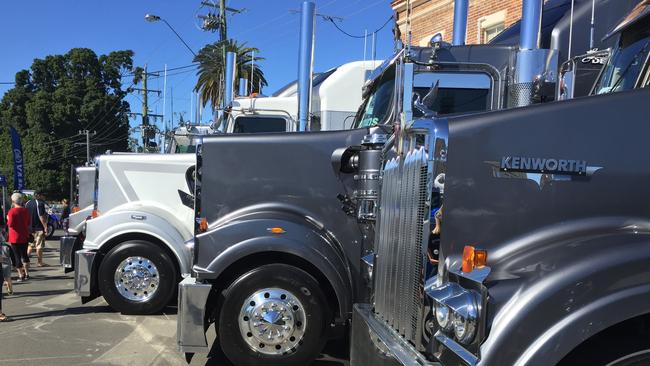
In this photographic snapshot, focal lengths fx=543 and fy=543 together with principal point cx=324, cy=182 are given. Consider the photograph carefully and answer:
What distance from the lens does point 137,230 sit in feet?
22.4

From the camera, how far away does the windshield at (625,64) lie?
10.0ft

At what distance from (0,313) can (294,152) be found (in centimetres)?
458

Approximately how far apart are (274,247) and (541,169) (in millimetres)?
2630

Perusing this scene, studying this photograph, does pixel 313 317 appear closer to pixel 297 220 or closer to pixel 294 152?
pixel 297 220

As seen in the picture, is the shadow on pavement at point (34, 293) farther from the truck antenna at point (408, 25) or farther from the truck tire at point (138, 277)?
the truck antenna at point (408, 25)

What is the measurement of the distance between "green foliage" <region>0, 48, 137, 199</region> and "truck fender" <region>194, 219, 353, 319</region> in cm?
4594

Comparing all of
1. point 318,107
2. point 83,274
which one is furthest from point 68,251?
point 318,107

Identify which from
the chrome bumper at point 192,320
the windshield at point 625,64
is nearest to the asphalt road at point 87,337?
the chrome bumper at point 192,320

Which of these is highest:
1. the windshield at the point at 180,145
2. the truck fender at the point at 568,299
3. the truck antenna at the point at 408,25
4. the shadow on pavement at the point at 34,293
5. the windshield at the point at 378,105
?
the truck antenna at the point at 408,25

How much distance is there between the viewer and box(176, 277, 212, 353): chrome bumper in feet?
14.5

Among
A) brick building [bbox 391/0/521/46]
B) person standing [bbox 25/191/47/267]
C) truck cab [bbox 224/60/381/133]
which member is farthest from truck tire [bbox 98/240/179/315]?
Answer: person standing [bbox 25/191/47/267]

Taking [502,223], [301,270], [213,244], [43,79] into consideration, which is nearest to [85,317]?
[213,244]

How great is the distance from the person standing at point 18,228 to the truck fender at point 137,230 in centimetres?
323

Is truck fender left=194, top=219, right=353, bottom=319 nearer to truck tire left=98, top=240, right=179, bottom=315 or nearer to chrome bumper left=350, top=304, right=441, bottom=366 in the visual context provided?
chrome bumper left=350, top=304, right=441, bottom=366
